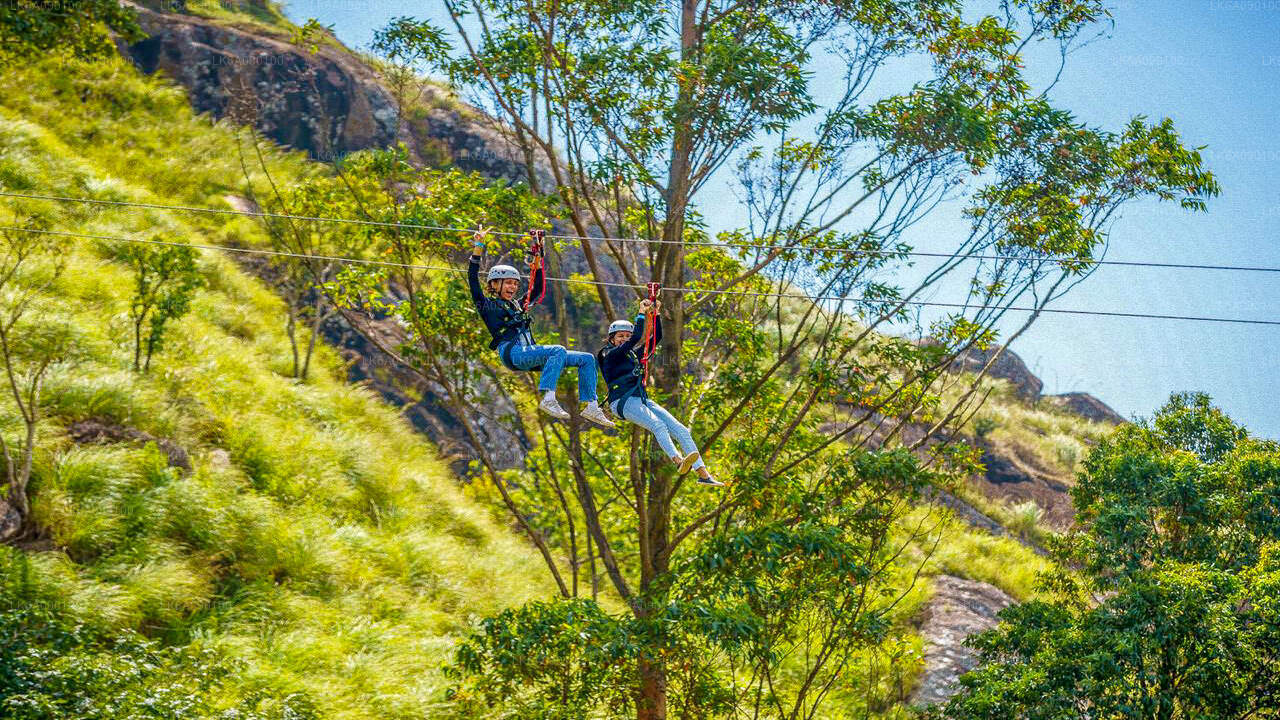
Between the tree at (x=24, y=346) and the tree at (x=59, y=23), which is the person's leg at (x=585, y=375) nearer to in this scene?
the tree at (x=59, y=23)

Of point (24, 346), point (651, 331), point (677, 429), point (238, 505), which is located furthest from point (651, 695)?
point (24, 346)

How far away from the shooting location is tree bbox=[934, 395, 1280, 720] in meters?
8.25

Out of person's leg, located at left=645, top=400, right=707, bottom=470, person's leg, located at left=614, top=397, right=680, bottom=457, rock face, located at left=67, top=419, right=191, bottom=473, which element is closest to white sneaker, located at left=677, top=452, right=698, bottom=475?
person's leg, located at left=645, top=400, right=707, bottom=470

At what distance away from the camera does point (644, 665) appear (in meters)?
9.50

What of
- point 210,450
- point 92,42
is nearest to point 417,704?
point 210,450

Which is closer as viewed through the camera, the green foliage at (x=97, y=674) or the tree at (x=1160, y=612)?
the tree at (x=1160, y=612)

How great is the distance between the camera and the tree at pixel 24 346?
10.8 meters

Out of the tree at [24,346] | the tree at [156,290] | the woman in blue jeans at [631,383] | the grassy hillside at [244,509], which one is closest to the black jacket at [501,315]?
the woman in blue jeans at [631,383]

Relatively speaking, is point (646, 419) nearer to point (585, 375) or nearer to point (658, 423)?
point (658, 423)

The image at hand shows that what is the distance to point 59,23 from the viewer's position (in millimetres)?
7953

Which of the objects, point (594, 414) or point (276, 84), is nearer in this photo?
point (594, 414)

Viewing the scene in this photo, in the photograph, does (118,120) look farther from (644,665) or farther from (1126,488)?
(1126,488)

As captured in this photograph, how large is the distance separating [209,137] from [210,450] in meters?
16.1

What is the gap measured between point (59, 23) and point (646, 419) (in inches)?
236
